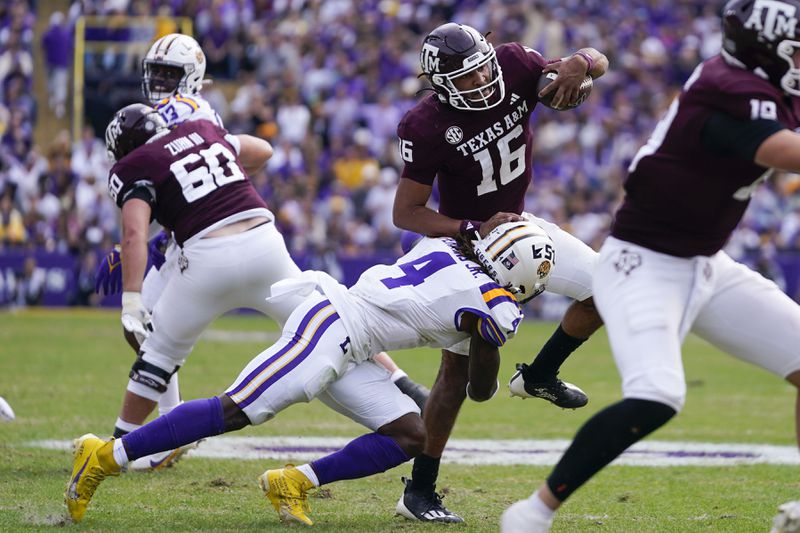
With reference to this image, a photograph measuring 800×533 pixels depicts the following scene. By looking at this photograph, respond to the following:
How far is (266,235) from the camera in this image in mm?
5754

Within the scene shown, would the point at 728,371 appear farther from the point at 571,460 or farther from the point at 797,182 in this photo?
the point at 571,460

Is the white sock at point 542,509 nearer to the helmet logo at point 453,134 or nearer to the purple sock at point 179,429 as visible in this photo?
the purple sock at point 179,429

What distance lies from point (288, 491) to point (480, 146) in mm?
1669

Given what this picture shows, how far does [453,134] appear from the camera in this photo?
5.14 meters

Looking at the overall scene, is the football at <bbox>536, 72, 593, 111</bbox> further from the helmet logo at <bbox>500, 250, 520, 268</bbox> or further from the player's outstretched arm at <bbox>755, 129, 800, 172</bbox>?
the player's outstretched arm at <bbox>755, 129, 800, 172</bbox>

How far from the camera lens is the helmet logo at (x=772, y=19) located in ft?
12.7

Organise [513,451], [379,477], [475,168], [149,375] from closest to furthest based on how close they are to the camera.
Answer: [475,168] → [149,375] → [379,477] → [513,451]

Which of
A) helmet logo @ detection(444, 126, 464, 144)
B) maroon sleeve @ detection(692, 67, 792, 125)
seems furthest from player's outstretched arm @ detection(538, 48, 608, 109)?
maroon sleeve @ detection(692, 67, 792, 125)

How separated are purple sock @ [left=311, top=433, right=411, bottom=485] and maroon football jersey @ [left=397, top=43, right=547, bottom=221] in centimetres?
119

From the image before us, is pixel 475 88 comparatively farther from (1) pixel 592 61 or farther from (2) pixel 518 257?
(2) pixel 518 257

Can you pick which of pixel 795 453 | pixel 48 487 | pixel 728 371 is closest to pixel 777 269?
pixel 728 371

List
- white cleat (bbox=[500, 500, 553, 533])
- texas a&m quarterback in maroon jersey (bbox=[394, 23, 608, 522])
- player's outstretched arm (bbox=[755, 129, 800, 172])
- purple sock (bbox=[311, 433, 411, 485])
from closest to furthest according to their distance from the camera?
player's outstretched arm (bbox=[755, 129, 800, 172]), white cleat (bbox=[500, 500, 553, 533]), purple sock (bbox=[311, 433, 411, 485]), texas a&m quarterback in maroon jersey (bbox=[394, 23, 608, 522])

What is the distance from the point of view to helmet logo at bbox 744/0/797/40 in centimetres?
386

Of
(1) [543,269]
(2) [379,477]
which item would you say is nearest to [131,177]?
(2) [379,477]
